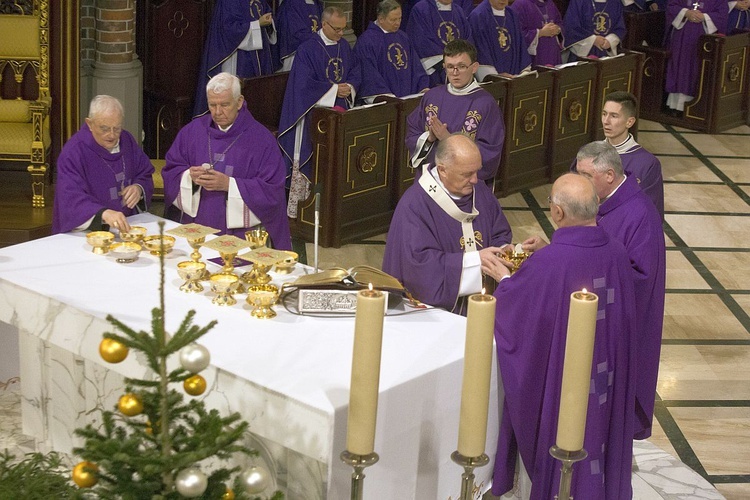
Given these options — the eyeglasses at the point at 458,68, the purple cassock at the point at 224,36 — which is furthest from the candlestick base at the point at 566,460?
the purple cassock at the point at 224,36

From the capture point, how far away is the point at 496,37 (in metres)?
10.1

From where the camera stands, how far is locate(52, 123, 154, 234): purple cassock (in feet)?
16.1

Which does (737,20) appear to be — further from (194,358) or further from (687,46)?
(194,358)

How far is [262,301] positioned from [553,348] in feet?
3.49

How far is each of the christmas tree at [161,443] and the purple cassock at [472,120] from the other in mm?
5238

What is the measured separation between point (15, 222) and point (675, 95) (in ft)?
25.4

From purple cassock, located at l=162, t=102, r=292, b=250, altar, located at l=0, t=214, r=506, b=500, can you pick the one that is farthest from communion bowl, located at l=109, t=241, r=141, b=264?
purple cassock, located at l=162, t=102, r=292, b=250

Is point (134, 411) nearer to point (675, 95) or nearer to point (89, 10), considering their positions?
point (89, 10)

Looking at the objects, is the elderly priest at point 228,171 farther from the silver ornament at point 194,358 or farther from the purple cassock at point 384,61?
the purple cassock at point 384,61

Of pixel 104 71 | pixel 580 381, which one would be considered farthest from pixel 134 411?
pixel 104 71

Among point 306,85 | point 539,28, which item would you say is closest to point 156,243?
point 306,85

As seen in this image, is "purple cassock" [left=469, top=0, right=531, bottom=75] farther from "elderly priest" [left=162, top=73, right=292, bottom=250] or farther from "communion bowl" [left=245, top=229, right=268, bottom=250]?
"communion bowl" [left=245, top=229, right=268, bottom=250]

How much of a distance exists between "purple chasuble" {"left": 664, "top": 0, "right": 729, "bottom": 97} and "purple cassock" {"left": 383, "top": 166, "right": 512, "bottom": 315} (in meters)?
7.83

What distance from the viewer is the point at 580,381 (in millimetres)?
2389
